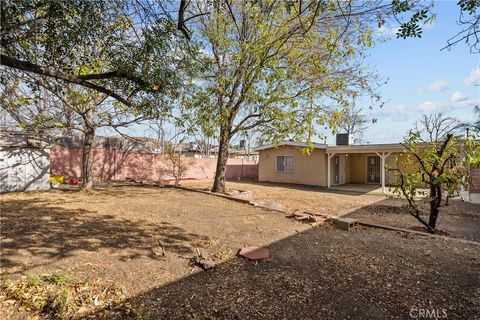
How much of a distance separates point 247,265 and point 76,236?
10.3 feet

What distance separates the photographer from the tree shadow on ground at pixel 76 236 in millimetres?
4016

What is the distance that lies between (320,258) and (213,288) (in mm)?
1869

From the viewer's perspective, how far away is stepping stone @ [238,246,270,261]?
4.16m

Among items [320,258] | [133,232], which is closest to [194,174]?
[133,232]

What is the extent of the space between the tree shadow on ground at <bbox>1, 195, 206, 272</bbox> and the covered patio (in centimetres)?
1200

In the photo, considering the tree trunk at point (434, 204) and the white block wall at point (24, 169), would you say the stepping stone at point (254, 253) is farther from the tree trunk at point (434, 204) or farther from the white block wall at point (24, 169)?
the white block wall at point (24, 169)

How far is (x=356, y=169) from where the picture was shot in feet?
60.7

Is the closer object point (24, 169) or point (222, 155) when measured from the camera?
point (24, 169)

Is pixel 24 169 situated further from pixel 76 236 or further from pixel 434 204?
pixel 434 204

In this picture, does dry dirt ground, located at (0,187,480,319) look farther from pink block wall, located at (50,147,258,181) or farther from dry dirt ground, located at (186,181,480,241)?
pink block wall, located at (50,147,258,181)

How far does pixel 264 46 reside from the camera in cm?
812

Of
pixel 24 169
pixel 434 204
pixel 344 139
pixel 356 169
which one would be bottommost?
pixel 434 204

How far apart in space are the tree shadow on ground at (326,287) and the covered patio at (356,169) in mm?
11051

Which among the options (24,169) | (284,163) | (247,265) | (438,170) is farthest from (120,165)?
(438,170)
